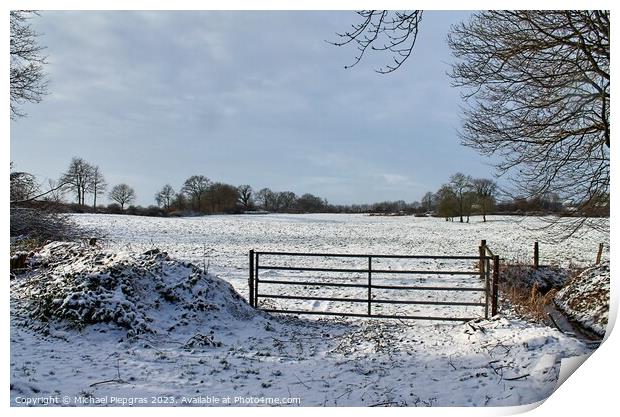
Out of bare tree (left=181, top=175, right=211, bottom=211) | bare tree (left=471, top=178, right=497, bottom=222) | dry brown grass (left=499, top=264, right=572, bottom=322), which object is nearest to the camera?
dry brown grass (left=499, top=264, right=572, bottom=322)

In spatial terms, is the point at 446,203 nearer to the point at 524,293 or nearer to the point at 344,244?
the point at 344,244

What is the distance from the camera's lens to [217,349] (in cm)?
593

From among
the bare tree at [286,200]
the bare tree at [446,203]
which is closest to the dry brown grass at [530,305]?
the bare tree at [286,200]

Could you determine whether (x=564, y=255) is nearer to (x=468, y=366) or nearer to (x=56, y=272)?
(x=468, y=366)

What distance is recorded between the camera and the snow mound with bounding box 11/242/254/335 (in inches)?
249

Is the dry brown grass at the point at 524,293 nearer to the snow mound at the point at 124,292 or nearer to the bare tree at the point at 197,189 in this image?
the snow mound at the point at 124,292

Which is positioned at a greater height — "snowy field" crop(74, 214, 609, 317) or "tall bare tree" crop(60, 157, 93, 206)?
"tall bare tree" crop(60, 157, 93, 206)

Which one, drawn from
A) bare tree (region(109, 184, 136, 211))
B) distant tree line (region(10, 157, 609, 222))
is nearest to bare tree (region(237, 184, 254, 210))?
distant tree line (region(10, 157, 609, 222))

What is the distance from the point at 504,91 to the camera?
285 inches

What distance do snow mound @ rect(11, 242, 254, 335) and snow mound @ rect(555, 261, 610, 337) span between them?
19.4 feet

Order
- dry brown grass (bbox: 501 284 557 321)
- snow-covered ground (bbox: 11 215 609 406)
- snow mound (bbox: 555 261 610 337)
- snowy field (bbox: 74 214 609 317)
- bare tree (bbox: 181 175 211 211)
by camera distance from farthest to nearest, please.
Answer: bare tree (bbox: 181 175 211 211) → snowy field (bbox: 74 214 609 317) → dry brown grass (bbox: 501 284 557 321) → snow mound (bbox: 555 261 610 337) → snow-covered ground (bbox: 11 215 609 406)

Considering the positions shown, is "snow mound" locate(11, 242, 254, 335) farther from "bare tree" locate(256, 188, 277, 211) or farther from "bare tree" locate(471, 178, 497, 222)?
"bare tree" locate(256, 188, 277, 211)

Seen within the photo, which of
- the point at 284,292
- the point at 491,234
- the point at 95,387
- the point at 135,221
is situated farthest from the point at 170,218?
the point at 95,387

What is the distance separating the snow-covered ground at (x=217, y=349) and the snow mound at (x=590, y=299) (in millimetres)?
907
